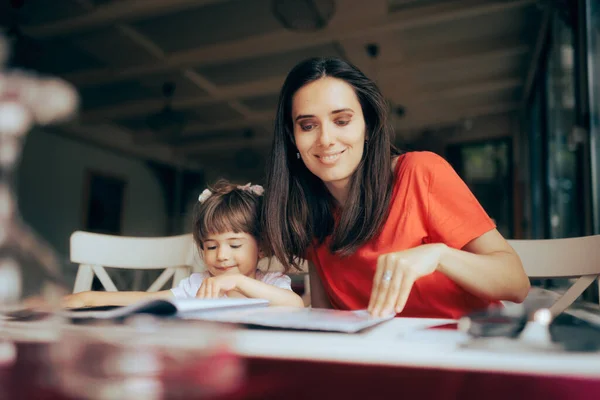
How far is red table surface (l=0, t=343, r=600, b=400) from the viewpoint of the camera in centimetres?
33

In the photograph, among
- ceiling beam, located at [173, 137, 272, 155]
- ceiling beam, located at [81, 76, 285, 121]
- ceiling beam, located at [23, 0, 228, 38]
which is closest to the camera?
ceiling beam, located at [23, 0, 228, 38]

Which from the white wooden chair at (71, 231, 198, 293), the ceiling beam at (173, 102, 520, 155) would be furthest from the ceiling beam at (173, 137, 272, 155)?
the white wooden chair at (71, 231, 198, 293)

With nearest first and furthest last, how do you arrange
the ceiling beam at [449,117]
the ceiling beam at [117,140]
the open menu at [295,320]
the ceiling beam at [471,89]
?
the open menu at [295,320] → the ceiling beam at [471,89] → the ceiling beam at [449,117] → the ceiling beam at [117,140]

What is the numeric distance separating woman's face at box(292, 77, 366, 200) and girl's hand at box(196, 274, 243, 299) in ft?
1.13

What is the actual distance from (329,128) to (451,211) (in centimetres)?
33

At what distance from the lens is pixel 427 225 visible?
3.92 feet

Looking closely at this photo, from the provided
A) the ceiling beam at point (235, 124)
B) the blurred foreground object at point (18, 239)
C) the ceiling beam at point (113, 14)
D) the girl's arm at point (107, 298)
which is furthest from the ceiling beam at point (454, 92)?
the blurred foreground object at point (18, 239)

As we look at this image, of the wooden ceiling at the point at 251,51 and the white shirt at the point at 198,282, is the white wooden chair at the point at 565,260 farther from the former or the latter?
the wooden ceiling at the point at 251,51

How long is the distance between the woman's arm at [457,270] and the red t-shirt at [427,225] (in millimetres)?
70

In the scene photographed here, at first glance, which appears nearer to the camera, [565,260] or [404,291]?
[404,291]

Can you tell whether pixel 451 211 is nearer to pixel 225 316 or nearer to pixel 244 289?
pixel 244 289

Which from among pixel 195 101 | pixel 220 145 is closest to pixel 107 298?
pixel 195 101

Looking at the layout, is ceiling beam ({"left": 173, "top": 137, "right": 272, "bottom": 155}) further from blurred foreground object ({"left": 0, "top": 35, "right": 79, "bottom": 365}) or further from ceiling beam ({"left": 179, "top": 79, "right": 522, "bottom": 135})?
blurred foreground object ({"left": 0, "top": 35, "right": 79, "bottom": 365})

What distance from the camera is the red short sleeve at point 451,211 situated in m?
1.10
